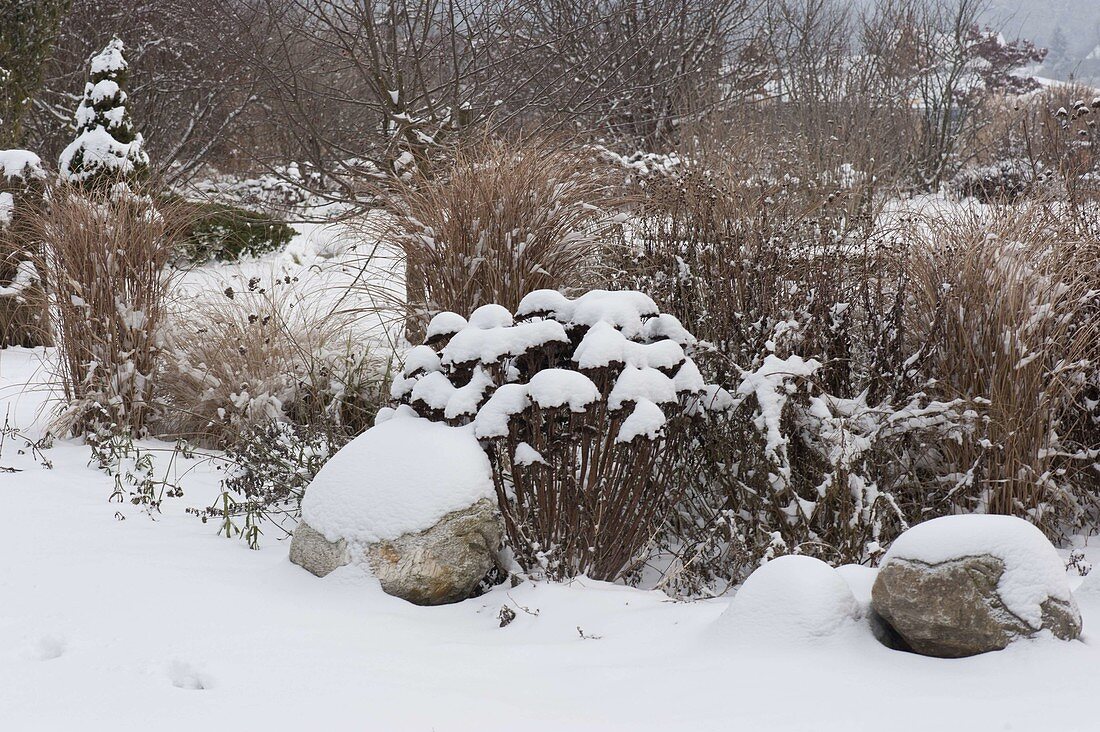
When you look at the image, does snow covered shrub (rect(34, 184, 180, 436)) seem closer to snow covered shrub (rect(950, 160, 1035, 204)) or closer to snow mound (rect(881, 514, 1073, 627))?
snow mound (rect(881, 514, 1073, 627))

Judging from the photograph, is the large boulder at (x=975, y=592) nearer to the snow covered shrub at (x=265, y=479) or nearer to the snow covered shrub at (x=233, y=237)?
the snow covered shrub at (x=265, y=479)

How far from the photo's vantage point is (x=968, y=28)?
14711 mm

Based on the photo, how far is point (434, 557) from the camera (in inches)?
116

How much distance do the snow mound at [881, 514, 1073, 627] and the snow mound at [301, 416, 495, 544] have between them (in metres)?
1.34

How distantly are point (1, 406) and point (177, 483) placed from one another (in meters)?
2.44

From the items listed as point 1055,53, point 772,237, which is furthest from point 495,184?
point 1055,53

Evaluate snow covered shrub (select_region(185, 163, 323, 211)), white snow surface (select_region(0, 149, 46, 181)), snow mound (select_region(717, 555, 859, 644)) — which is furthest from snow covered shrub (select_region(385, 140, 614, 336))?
snow covered shrub (select_region(185, 163, 323, 211))

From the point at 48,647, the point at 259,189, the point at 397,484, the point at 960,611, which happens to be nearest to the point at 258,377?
the point at 397,484

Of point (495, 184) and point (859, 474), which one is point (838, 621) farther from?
point (495, 184)

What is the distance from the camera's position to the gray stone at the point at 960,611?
2375 mm

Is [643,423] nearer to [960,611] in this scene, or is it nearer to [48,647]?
[960,611]

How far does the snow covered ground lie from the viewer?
2100 mm

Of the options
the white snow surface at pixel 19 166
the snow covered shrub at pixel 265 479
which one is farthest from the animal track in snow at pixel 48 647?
the white snow surface at pixel 19 166

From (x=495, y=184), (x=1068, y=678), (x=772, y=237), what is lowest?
(x=1068, y=678)
